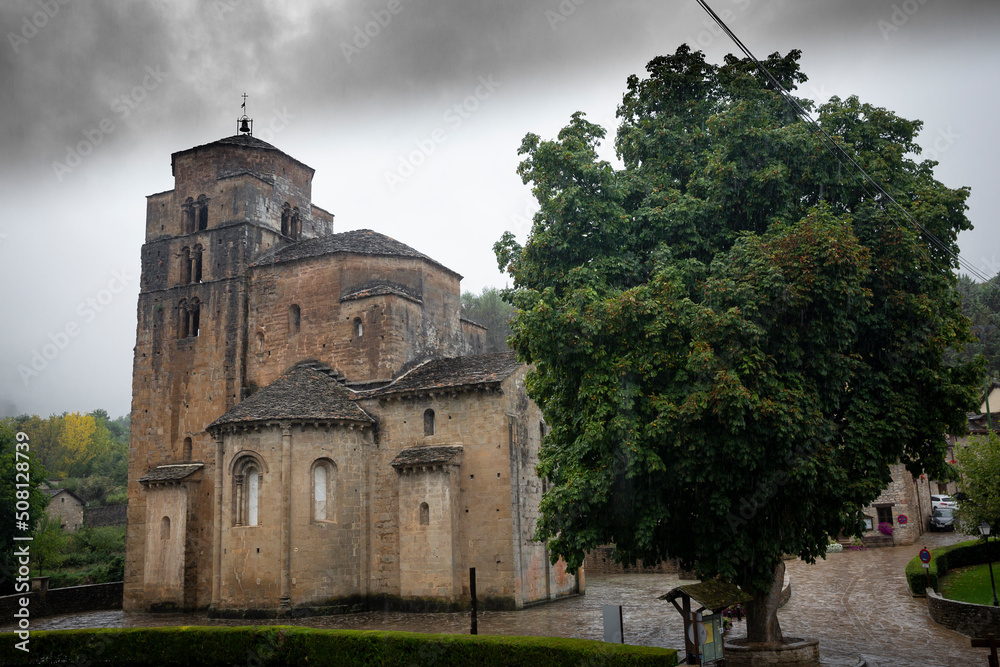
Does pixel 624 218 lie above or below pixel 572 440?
above

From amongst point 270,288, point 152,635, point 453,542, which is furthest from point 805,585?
point 270,288

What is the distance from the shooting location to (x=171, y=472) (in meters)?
31.6

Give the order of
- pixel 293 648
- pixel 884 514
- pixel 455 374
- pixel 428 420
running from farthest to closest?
pixel 884 514, pixel 455 374, pixel 428 420, pixel 293 648

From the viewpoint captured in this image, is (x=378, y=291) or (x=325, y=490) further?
(x=378, y=291)

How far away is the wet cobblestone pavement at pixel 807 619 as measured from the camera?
17.5 m

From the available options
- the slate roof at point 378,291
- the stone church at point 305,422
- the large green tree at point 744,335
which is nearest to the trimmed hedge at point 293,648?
the large green tree at point 744,335

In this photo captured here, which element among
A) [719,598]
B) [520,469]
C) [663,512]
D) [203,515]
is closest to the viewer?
[719,598]

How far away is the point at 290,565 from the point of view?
26.3 meters

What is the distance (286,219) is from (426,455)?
15800mm

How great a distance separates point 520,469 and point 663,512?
1271cm

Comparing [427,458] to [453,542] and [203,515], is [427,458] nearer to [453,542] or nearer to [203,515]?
[453,542]

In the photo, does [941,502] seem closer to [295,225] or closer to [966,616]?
[966,616]

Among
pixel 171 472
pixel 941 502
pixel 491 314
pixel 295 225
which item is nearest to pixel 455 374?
pixel 171 472

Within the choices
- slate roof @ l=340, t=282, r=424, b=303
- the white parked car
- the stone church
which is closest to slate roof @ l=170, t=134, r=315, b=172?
the stone church
